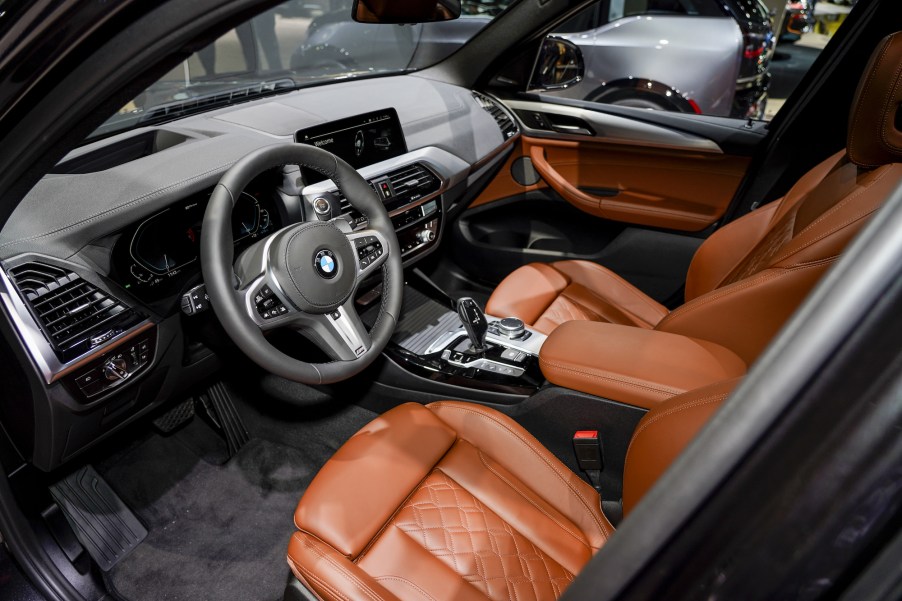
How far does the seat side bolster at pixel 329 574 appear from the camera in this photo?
1.08 meters

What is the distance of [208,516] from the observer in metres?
1.97

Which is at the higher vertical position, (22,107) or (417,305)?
(22,107)

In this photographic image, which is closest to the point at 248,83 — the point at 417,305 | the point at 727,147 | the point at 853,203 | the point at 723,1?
the point at 417,305

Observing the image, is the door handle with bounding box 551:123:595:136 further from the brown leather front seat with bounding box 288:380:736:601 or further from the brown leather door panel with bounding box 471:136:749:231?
the brown leather front seat with bounding box 288:380:736:601

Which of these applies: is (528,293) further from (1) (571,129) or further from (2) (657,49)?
(2) (657,49)

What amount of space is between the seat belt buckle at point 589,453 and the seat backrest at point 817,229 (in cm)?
32

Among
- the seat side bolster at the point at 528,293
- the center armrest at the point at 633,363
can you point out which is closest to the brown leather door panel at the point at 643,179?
the seat side bolster at the point at 528,293

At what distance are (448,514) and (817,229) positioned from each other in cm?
90

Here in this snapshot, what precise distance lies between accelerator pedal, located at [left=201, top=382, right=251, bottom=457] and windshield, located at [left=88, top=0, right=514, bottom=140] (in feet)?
2.78

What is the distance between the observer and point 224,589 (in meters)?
1.77

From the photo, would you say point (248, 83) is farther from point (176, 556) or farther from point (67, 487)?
point (176, 556)

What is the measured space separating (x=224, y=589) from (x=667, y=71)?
3586 mm

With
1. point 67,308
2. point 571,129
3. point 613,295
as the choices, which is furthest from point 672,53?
point 67,308

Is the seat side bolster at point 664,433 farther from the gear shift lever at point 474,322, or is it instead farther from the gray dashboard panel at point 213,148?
the gray dashboard panel at point 213,148
